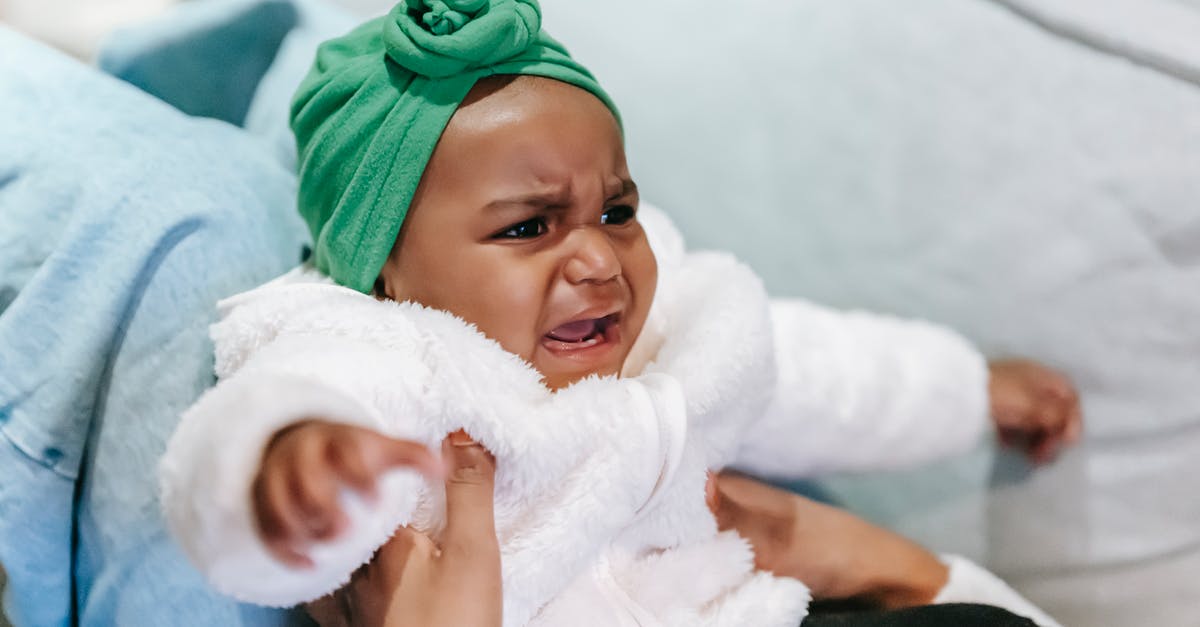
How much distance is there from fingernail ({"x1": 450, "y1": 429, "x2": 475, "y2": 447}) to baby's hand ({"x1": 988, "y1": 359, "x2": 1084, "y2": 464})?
587 millimetres

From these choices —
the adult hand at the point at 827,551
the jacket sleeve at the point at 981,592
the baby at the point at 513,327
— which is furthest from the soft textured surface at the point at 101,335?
the jacket sleeve at the point at 981,592

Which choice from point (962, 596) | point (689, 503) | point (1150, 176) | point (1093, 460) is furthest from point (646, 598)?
point (1150, 176)

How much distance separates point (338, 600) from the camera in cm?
63

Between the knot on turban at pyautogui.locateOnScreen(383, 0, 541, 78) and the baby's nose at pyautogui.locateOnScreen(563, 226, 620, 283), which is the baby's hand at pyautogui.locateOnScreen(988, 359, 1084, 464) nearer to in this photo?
the baby's nose at pyautogui.locateOnScreen(563, 226, 620, 283)

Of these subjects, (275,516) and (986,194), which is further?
(986,194)

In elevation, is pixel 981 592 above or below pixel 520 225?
below

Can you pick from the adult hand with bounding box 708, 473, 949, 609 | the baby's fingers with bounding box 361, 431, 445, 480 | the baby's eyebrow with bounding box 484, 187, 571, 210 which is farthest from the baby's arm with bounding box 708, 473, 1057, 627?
the baby's fingers with bounding box 361, 431, 445, 480

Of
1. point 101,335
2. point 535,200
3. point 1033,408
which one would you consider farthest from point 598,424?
point 1033,408

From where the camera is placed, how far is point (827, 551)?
83 cm

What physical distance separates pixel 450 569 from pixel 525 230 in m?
0.25

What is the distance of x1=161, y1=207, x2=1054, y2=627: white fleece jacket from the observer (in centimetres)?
46

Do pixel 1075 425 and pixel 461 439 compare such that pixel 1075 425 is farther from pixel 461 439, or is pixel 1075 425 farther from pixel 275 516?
pixel 275 516

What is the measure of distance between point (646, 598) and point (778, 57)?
616mm

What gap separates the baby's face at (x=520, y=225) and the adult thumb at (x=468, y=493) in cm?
9
